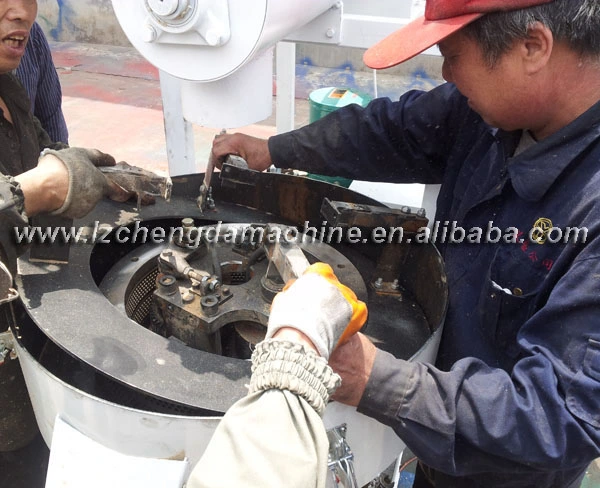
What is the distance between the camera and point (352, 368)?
85 centimetres

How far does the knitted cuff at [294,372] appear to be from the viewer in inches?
25.3

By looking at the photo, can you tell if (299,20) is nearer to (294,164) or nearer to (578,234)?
(294,164)

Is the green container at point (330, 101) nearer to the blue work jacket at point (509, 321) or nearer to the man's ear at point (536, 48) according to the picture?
the blue work jacket at point (509, 321)

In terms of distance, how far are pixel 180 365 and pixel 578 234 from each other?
2.30 feet

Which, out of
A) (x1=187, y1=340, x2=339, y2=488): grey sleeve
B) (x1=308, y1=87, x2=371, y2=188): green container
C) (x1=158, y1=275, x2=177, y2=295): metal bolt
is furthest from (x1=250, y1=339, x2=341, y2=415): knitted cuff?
(x1=308, y1=87, x2=371, y2=188): green container

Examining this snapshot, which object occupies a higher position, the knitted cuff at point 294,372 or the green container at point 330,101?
the knitted cuff at point 294,372

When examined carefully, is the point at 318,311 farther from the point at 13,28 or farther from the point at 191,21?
the point at 13,28

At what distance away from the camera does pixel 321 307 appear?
2.38 feet

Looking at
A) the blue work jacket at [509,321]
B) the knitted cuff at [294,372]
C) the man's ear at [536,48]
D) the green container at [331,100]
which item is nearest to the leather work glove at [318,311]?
the knitted cuff at [294,372]

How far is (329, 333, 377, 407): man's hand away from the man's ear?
1.73 ft

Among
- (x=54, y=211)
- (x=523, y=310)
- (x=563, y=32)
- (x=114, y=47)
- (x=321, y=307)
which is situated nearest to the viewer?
(x=321, y=307)

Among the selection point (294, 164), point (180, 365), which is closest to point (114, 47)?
point (294, 164)

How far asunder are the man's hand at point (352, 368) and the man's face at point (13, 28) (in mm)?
1083

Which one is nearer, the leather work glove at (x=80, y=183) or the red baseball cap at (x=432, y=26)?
the red baseball cap at (x=432, y=26)
